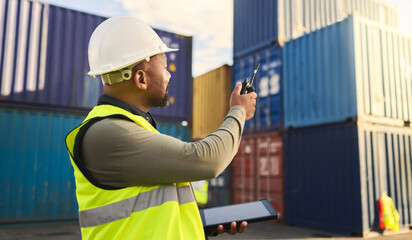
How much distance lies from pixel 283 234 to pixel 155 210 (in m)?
8.59

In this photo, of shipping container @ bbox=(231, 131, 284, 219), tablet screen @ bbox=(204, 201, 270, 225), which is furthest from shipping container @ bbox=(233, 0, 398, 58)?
tablet screen @ bbox=(204, 201, 270, 225)

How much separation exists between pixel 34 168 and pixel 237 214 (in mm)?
9736

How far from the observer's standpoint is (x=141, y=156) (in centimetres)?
121

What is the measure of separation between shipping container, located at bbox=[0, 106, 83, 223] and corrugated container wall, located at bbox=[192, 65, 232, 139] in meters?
5.37

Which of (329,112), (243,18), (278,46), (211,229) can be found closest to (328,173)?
(329,112)

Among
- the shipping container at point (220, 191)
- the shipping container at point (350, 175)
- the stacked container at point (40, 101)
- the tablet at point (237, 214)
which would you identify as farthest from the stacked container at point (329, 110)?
the tablet at point (237, 214)

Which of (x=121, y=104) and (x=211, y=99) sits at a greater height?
(x=211, y=99)

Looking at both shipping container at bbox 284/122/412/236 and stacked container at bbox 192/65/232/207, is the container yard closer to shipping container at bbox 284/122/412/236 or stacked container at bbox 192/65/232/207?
shipping container at bbox 284/122/412/236

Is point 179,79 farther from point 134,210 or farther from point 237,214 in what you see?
point 134,210

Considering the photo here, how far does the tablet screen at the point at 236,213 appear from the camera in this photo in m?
1.73

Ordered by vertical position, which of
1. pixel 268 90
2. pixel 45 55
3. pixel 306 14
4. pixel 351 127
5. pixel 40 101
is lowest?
pixel 351 127

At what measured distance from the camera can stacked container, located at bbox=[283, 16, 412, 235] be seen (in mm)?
9047

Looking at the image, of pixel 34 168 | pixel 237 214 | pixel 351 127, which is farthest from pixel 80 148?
pixel 34 168

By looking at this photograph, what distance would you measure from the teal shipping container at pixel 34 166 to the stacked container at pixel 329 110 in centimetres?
597
